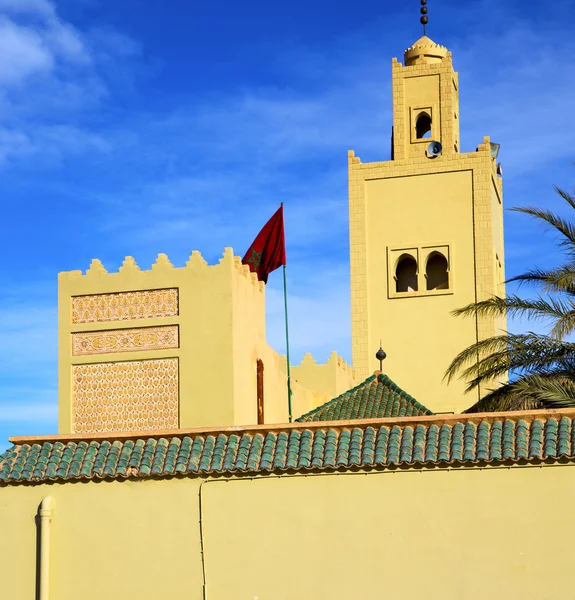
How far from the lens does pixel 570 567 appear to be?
45.0 ft

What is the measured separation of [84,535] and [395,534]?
3.67 meters

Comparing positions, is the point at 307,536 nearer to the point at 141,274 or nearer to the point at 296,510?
the point at 296,510

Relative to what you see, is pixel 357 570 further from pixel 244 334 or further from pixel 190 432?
pixel 244 334

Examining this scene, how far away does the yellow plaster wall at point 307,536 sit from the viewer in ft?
45.8

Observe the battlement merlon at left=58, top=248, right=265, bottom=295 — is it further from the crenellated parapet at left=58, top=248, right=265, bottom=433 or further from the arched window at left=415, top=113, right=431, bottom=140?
the arched window at left=415, top=113, right=431, bottom=140

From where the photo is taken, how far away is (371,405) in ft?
76.7

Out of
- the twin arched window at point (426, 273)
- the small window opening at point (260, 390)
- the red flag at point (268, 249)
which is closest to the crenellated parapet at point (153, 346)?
the small window opening at point (260, 390)

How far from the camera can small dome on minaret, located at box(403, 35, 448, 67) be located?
36.6 m

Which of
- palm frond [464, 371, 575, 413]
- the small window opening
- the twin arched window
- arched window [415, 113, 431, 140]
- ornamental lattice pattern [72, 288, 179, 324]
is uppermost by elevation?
arched window [415, 113, 431, 140]

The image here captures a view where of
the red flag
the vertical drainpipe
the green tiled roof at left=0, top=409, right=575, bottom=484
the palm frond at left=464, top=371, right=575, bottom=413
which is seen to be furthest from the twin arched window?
the vertical drainpipe

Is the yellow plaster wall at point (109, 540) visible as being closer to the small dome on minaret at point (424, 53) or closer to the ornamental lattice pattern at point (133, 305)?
the ornamental lattice pattern at point (133, 305)

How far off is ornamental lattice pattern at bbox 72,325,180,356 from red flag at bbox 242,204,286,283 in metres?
2.92

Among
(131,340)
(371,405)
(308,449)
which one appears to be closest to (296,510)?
(308,449)

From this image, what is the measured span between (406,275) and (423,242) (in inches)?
54.1
